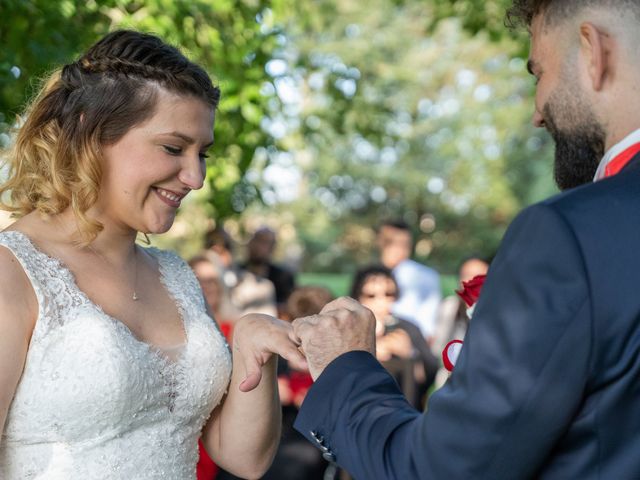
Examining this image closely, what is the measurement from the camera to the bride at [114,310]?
97.3 inches

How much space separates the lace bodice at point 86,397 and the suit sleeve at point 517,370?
1122 millimetres

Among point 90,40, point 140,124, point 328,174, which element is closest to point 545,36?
point 140,124

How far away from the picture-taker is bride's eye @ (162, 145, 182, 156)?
2678 mm

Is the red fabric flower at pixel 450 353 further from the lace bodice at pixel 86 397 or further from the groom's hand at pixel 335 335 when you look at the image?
the lace bodice at pixel 86 397

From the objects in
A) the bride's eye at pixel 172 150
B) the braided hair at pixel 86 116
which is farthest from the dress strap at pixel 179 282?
the bride's eye at pixel 172 150

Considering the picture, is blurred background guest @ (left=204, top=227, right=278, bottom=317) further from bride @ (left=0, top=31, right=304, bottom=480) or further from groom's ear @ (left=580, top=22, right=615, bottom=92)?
groom's ear @ (left=580, top=22, right=615, bottom=92)

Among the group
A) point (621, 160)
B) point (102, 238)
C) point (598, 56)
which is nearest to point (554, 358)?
point (621, 160)

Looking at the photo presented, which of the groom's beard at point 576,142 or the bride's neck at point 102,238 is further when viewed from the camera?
the bride's neck at point 102,238

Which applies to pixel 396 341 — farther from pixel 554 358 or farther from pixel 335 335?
pixel 554 358

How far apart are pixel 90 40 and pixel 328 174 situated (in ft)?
101

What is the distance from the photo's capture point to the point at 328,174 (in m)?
36.2

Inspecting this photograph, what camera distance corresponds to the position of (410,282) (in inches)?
339

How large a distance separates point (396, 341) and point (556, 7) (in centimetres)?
454

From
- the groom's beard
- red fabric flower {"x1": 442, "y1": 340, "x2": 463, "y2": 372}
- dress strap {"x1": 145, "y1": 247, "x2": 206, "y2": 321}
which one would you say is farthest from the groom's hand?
dress strap {"x1": 145, "y1": 247, "x2": 206, "y2": 321}
